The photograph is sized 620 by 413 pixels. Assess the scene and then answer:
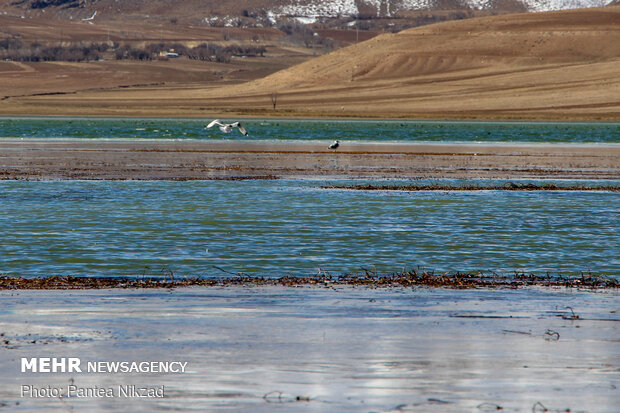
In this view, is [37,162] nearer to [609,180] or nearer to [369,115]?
[609,180]

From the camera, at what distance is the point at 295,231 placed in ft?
73.0

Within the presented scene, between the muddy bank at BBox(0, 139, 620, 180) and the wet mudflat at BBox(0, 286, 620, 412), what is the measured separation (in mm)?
26895

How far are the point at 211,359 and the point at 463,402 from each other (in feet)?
8.27

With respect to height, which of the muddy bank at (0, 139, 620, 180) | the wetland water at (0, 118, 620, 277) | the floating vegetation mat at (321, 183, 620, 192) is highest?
the wetland water at (0, 118, 620, 277)

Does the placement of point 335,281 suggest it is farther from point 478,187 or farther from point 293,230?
point 478,187

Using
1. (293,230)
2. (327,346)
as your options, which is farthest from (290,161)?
(327,346)

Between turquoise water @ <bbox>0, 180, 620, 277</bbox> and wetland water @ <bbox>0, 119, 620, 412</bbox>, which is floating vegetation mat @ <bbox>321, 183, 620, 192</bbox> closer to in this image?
turquoise water @ <bbox>0, 180, 620, 277</bbox>

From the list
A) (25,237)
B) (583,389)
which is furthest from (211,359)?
(25,237)

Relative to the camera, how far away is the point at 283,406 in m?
7.89

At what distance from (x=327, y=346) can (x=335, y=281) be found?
494 cm

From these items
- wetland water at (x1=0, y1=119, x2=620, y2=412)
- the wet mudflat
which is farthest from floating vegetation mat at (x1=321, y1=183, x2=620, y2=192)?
the wet mudflat

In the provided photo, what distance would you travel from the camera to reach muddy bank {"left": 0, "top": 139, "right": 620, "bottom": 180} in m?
42.1

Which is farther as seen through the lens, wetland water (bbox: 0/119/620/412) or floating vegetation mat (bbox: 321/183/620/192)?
floating vegetation mat (bbox: 321/183/620/192)

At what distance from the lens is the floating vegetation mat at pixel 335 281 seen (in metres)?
14.4
